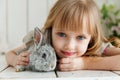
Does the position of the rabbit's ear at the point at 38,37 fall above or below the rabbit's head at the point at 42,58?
above

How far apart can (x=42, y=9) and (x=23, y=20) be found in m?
0.15

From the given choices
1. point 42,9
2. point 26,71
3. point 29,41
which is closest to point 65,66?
point 26,71

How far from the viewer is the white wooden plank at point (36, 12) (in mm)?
1681

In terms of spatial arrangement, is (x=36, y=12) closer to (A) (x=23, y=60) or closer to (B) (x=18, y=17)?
(B) (x=18, y=17)

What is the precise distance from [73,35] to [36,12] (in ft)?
2.98

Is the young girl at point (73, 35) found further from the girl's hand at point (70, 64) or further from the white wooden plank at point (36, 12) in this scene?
the white wooden plank at point (36, 12)

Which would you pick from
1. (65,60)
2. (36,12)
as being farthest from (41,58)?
(36,12)

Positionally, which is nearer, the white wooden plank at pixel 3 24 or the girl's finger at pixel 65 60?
the girl's finger at pixel 65 60

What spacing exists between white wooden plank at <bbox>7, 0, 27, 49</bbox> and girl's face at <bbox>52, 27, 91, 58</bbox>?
848mm

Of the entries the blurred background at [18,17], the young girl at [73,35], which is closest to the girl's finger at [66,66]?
the young girl at [73,35]

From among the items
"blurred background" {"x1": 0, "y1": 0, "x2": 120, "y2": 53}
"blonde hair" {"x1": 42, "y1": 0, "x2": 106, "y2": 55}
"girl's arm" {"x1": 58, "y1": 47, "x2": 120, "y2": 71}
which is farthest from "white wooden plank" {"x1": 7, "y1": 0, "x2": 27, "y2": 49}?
"girl's arm" {"x1": 58, "y1": 47, "x2": 120, "y2": 71}

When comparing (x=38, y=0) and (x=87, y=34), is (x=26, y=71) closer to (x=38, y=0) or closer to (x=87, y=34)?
(x=87, y=34)

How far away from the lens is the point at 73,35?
0.82 m

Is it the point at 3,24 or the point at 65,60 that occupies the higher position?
the point at 3,24
